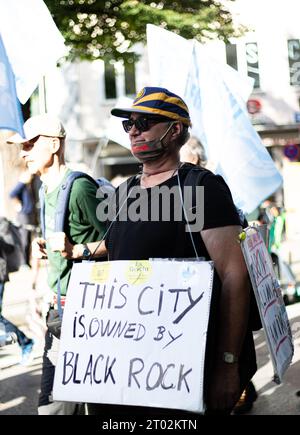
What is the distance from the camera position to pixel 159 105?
10.2 ft

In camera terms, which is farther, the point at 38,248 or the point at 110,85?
the point at 110,85

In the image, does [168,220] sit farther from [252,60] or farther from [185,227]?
[252,60]

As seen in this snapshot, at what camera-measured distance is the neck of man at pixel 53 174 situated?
445cm

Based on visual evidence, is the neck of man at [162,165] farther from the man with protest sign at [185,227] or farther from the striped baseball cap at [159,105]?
the striped baseball cap at [159,105]

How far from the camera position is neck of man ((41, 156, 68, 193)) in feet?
14.6

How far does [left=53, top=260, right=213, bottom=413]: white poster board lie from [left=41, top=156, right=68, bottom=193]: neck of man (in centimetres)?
148

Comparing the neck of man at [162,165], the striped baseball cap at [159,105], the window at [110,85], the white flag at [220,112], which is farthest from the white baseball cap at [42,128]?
the window at [110,85]

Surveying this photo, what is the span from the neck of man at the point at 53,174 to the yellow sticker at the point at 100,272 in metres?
1.47

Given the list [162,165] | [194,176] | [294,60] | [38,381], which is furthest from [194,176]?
[294,60]

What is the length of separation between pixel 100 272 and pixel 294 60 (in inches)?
1118

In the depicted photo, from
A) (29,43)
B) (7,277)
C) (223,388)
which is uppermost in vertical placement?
(29,43)

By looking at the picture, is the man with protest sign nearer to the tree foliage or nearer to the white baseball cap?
the white baseball cap

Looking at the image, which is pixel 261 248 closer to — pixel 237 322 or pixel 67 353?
pixel 237 322
